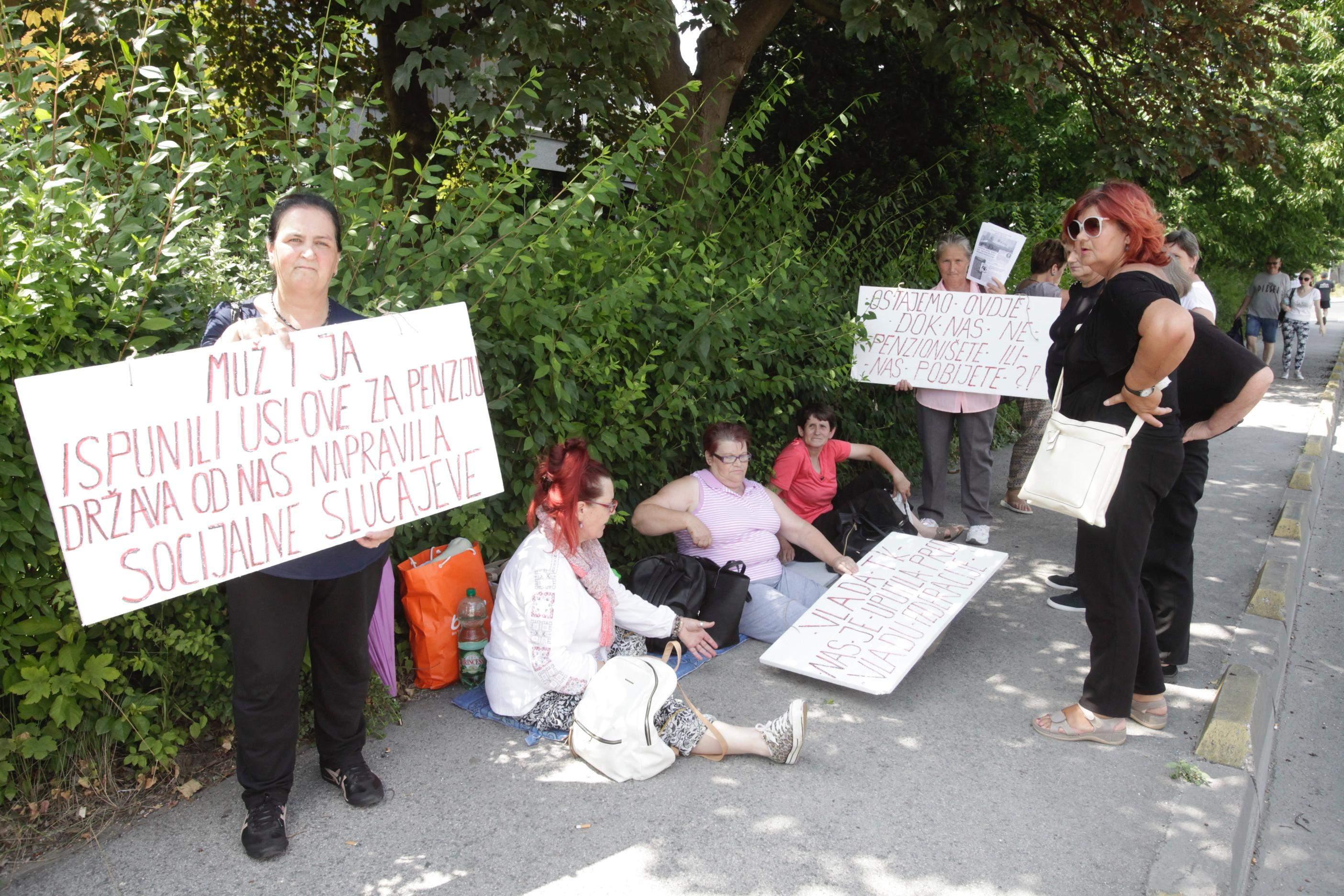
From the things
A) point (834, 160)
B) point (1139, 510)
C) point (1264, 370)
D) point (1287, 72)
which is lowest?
point (1139, 510)

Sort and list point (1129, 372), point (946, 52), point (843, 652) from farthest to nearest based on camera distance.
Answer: point (946, 52) → point (843, 652) → point (1129, 372)

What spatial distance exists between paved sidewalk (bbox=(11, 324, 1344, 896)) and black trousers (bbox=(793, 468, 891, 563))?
1252mm

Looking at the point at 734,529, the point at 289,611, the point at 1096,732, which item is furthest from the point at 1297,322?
the point at 289,611

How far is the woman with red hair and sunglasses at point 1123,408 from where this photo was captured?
11.6 feet

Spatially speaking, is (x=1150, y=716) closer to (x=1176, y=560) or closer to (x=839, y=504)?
(x=1176, y=560)

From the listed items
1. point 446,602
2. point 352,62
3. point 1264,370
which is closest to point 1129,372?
point 1264,370

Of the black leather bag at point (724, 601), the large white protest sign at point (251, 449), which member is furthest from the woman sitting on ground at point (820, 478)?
the large white protest sign at point (251, 449)

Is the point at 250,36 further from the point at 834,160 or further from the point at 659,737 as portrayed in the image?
the point at 659,737

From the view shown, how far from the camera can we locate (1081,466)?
3.66 m

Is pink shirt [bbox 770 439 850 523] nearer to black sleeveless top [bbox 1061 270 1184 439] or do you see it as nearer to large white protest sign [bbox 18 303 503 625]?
black sleeveless top [bbox 1061 270 1184 439]

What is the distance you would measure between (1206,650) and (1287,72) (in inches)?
620

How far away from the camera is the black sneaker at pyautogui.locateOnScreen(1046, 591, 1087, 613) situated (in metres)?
5.57

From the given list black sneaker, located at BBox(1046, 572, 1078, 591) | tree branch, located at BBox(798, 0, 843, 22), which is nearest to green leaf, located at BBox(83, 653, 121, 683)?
black sneaker, located at BBox(1046, 572, 1078, 591)

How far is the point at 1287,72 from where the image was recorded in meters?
16.9
